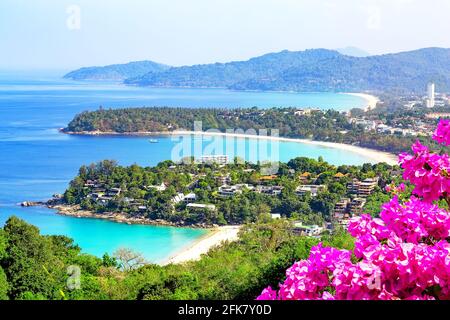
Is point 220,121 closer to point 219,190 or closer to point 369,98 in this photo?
point 219,190

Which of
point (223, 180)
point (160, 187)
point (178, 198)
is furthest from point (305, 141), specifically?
point (178, 198)

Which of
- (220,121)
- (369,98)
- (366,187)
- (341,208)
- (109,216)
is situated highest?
(369,98)

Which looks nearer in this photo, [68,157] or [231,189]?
[231,189]

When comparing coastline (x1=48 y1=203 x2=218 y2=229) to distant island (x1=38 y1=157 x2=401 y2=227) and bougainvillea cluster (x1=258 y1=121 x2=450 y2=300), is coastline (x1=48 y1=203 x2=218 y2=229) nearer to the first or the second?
distant island (x1=38 y1=157 x2=401 y2=227)

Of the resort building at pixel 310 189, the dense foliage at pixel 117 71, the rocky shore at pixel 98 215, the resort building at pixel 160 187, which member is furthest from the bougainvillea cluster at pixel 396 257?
the dense foliage at pixel 117 71

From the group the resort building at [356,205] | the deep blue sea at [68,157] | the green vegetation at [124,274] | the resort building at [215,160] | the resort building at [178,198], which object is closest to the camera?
the green vegetation at [124,274]

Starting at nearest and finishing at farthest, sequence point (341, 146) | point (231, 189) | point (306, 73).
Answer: point (231, 189), point (341, 146), point (306, 73)

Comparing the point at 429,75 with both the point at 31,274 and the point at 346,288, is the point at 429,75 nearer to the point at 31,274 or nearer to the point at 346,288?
the point at 31,274

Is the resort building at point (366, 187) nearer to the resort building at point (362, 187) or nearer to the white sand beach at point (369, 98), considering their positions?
the resort building at point (362, 187)
